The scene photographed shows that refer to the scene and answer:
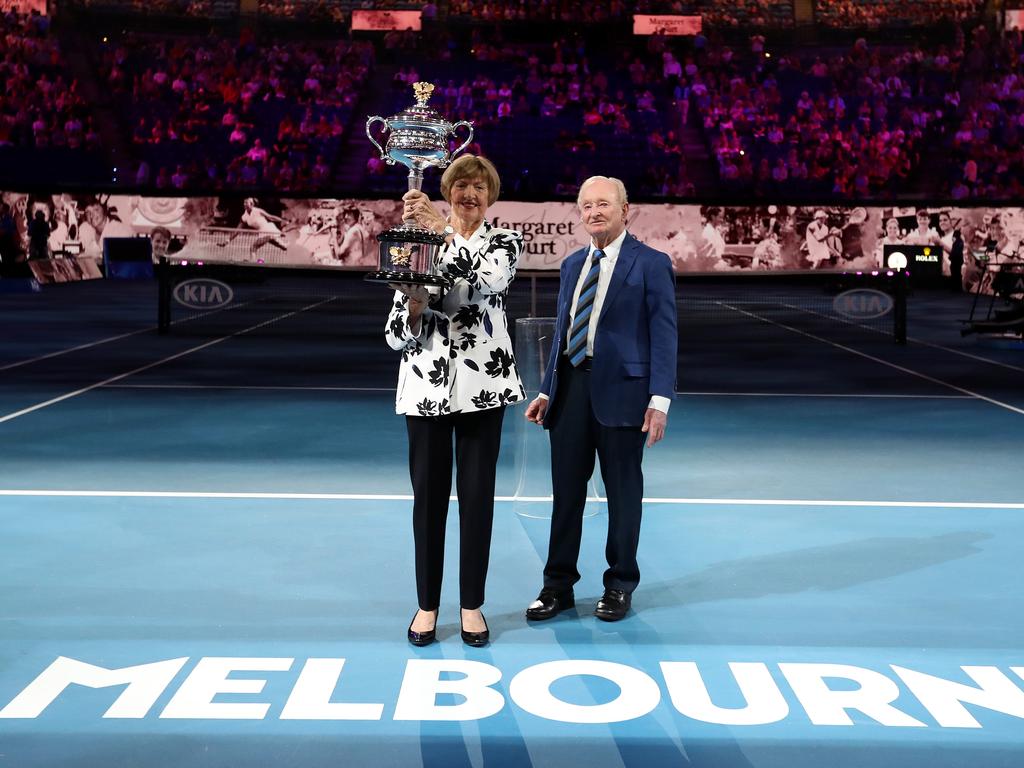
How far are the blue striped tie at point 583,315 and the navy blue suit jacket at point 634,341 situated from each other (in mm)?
60

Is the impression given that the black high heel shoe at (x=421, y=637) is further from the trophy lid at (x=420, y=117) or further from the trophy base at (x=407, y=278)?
the trophy lid at (x=420, y=117)

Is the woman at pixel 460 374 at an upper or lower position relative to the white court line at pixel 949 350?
upper

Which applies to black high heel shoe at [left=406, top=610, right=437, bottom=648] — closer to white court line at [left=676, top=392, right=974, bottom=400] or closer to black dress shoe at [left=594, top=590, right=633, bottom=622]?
black dress shoe at [left=594, top=590, right=633, bottom=622]

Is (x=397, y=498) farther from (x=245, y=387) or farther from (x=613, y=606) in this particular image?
(x=245, y=387)

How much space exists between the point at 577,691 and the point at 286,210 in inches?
1207

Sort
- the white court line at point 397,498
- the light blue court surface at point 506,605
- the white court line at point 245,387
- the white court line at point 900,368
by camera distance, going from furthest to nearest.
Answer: the white court line at point 245,387
the white court line at point 900,368
the white court line at point 397,498
the light blue court surface at point 506,605

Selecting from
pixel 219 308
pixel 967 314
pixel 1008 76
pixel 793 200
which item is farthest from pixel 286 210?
pixel 1008 76

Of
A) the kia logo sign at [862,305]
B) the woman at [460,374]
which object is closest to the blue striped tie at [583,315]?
the woman at [460,374]

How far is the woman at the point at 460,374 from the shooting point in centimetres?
501

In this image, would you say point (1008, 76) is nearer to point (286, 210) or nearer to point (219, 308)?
point (286, 210)

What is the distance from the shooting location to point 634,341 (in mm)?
5664

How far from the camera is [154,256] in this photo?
116ft

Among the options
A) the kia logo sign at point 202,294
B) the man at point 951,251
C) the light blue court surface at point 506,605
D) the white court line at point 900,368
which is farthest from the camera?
the man at point 951,251

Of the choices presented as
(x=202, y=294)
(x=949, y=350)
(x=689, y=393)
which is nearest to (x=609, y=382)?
(x=689, y=393)
